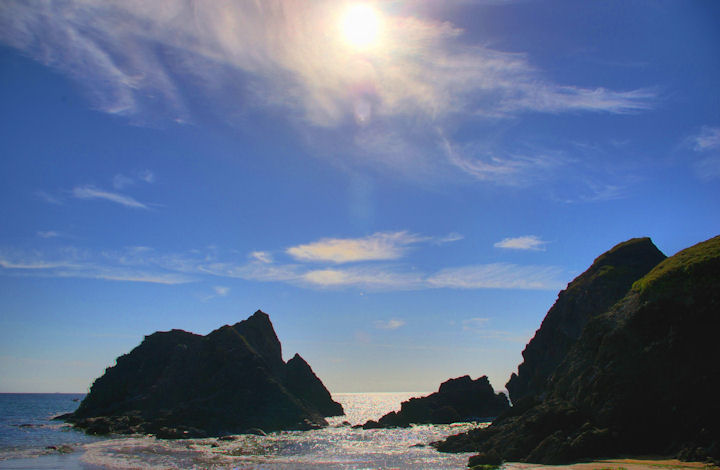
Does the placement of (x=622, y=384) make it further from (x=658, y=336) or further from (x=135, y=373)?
(x=135, y=373)

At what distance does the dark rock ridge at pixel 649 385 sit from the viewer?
3300 centimetres

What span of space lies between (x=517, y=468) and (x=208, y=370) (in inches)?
3151

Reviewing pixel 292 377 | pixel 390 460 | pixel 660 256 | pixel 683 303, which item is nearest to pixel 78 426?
pixel 292 377

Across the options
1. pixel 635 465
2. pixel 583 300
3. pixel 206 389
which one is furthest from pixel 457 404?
pixel 635 465

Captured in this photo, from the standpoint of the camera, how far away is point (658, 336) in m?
37.5

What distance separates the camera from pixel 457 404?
109 metres

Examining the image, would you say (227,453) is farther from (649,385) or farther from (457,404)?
(457,404)

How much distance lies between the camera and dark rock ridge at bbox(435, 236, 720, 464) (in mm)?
33000

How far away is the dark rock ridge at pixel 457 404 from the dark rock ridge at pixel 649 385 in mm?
58494

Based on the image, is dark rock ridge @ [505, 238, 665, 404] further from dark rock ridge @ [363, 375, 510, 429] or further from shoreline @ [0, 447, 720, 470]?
shoreline @ [0, 447, 720, 470]

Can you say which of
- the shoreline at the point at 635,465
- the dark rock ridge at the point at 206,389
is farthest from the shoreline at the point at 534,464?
the dark rock ridge at the point at 206,389

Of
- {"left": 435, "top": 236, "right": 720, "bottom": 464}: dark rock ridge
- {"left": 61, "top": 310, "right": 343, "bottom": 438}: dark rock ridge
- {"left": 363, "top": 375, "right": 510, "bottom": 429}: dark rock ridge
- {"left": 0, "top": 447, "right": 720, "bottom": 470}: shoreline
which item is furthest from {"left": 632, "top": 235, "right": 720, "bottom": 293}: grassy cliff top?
{"left": 363, "top": 375, "right": 510, "bottom": 429}: dark rock ridge

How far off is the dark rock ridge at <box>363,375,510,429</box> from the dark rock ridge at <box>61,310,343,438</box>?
67.7 ft

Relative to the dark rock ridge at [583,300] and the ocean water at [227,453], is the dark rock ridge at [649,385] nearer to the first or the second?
the ocean water at [227,453]
